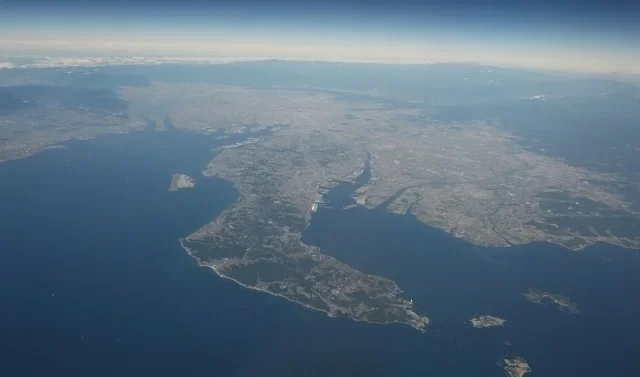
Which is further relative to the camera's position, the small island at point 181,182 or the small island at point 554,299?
the small island at point 181,182

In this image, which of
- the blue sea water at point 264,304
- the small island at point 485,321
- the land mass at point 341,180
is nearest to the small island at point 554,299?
the blue sea water at point 264,304

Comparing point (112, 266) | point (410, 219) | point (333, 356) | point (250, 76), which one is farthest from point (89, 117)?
point (250, 76)

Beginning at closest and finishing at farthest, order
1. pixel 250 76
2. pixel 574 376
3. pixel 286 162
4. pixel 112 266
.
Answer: pixel 574 376 → pixel 112 266 → pixel 286 162 → pixel 250 76

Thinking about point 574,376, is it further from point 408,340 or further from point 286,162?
point 286,162

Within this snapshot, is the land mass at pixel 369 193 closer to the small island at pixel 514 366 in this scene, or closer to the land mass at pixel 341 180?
the land mass at pixel 341 180

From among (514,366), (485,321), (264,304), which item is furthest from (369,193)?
(514,366)
